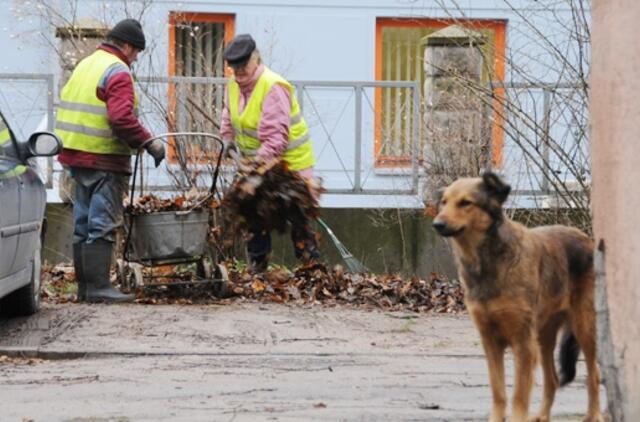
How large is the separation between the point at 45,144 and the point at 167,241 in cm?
163

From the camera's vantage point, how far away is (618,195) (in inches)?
228

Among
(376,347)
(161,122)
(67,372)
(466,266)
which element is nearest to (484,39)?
(161,122)

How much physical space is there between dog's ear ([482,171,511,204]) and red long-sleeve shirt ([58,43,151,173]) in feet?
17.7

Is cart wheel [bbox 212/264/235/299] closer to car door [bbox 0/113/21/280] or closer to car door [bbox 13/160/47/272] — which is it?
car door [bbox 13/160/47/272]

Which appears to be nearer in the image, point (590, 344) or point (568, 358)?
point (590, 344)

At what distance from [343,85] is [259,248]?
15.0 feet

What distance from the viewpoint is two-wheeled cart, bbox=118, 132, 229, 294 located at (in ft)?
40.1

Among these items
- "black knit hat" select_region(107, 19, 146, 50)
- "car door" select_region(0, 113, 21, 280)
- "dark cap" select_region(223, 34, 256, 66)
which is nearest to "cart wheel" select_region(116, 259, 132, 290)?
"black knit hat" select_region(107, 19, 146, 50)

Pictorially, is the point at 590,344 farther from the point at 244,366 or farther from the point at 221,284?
the point at 221,284

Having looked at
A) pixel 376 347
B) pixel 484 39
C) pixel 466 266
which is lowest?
pixel 376 347

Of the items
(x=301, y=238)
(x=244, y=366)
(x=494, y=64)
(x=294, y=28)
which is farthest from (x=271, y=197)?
(x=294, y=28)

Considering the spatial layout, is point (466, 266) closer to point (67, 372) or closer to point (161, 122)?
point (67, 372)

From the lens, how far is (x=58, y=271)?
14.6 metres

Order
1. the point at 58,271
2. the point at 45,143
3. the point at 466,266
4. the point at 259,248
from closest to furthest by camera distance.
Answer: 1. the point at 466,266
2. the point at 45,143
3. the point at 259,248
4. the point at 58,271
